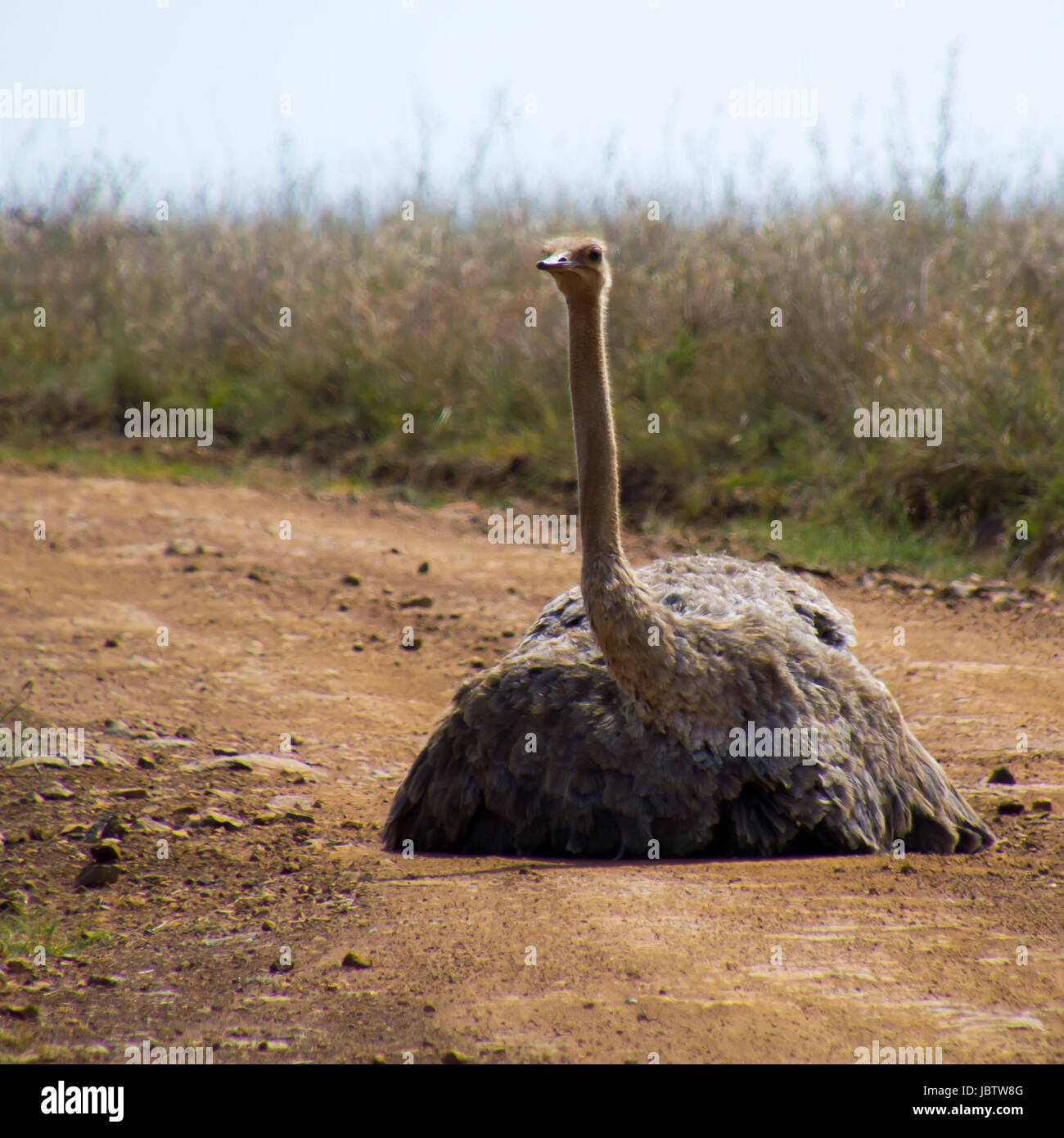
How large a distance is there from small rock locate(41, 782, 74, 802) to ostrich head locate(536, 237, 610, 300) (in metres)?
2.49

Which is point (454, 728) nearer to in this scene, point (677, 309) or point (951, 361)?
point (951, 361)

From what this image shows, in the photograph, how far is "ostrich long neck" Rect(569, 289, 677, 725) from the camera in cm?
434

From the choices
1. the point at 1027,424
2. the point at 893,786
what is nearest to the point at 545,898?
the point at 893,786

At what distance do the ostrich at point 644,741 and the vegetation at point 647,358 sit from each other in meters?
4.20

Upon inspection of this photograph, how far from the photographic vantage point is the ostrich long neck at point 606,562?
14.3 feet

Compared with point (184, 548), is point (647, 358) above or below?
above

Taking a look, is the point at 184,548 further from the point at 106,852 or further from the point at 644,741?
the point at 644,741

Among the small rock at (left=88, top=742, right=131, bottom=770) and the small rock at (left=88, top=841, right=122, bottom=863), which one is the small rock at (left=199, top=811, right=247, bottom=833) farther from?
the small rock at (left=88, top=742, right=131, bottom=770)

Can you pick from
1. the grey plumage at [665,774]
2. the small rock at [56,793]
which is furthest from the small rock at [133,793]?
the grey plumage at [665,774]

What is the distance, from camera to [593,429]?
4562mm

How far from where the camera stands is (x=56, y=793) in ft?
16.7

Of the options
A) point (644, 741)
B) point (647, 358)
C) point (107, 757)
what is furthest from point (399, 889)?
point (647, 358)

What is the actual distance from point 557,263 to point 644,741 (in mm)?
1493

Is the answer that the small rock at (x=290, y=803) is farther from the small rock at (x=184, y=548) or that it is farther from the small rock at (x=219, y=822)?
the small rock at (x=184, y=548)
